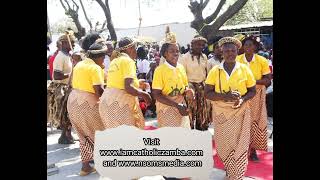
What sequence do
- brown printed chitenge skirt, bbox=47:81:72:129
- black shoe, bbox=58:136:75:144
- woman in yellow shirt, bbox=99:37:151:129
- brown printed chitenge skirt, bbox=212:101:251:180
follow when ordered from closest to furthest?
1. brown printed chitenge skirt, bbox=212:101:251:180
2. woman in yellow shirt, bbox=99:37:151:129
3. black shoe, bbox=58:136:75:144
4. brown printed chitenge skirt, bbox=47:81:72:129

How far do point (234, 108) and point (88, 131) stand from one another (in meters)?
1.84

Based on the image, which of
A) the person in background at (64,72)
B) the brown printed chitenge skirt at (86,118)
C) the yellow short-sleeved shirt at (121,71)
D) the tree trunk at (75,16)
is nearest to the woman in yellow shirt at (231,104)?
the yellow short-sleeved shirt at (121,71)

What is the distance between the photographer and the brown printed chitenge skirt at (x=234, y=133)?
5.09 metres

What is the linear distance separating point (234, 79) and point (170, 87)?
72 cm

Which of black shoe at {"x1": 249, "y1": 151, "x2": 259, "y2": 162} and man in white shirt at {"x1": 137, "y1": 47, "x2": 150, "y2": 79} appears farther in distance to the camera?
black shoe at {"x1": 249, "y1": 151, "x2": 259, "y2": 162}

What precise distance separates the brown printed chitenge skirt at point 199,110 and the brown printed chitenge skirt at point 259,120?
58 centimetres

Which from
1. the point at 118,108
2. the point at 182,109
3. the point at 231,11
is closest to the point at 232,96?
the point at 182,109

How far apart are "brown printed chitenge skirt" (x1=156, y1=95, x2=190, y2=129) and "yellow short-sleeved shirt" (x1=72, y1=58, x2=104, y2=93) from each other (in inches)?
31.7

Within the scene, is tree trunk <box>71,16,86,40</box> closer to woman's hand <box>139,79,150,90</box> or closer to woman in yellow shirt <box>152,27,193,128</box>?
woman's hand <box>139,79,150,90</box>

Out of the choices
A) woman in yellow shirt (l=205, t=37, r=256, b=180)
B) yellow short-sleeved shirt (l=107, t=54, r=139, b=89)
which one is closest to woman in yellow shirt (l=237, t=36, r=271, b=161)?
woman in yellow shirt (l=205, t=37, r=256, b=180)

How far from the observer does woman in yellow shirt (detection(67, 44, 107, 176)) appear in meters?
5.47

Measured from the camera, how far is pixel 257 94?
5.95m

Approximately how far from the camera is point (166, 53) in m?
5.15
